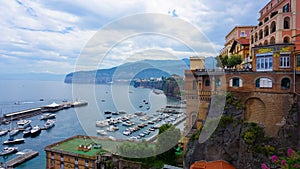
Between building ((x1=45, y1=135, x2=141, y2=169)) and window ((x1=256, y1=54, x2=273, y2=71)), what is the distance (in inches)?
261

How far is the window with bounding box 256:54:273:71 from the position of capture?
323 inches

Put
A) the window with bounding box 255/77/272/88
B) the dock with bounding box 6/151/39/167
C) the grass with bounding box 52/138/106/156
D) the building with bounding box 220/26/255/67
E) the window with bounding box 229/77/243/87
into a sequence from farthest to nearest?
the dock with bounding box 6/151/39/167 → the building with bounding box 220/26/255/67 → the grass with bounding box 52/138/106/156 → the window with bounding box 229/77/243/87 → the window with bounding box 255/77/272/88

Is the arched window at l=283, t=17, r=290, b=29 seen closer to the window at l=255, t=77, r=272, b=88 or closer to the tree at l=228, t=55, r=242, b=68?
the tree at l=228, t=55, r=242, b=68

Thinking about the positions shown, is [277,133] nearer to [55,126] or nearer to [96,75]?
[96,75]

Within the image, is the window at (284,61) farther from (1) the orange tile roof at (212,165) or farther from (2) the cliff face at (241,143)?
(1) the orange tile roof at (212,165)

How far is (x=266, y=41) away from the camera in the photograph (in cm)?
1106

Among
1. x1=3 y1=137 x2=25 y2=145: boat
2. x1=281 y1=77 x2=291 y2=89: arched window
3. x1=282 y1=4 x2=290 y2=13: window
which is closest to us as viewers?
x1=281 y1=77 x2=291 y2=89: arched window

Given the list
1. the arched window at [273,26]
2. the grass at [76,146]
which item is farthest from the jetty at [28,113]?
the arched window at [273,26]


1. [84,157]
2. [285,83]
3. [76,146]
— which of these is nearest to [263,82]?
[285,83]

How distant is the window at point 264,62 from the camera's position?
26.9ft

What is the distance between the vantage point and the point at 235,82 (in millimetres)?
9016

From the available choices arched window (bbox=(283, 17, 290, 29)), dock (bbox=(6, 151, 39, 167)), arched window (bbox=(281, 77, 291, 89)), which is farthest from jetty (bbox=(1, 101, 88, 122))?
arched window (bbox=(281, 77, 291, 89))

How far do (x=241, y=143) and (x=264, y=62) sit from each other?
3208mm

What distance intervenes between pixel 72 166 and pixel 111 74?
791cm
